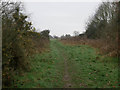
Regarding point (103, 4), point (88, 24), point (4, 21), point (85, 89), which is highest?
point (103, 4)

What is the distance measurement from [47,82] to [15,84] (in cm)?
147

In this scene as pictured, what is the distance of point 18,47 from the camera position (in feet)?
21.8

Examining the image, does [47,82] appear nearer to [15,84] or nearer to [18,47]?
[15,84]

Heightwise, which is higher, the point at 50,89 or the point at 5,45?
the point at 5,45

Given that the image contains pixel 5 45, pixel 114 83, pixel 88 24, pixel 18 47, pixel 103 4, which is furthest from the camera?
pixel 88 24

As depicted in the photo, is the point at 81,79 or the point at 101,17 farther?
the point at 101,17

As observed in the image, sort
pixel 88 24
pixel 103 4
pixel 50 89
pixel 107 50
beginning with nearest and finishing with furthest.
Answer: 1. pixel 50 89
2. pixel 107 50
3. pixel 103 4
4. pixel 88 24

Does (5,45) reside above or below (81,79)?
above

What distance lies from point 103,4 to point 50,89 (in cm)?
3157

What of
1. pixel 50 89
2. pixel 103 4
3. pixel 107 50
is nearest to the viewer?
pixel 50 89

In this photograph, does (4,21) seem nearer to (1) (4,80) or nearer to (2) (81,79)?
(1) (4,80)

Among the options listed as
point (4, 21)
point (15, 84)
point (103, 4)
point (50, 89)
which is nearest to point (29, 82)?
point (15, 84)

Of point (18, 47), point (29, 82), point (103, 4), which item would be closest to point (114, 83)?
point (29, 82)

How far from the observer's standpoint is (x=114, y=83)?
602 cm
